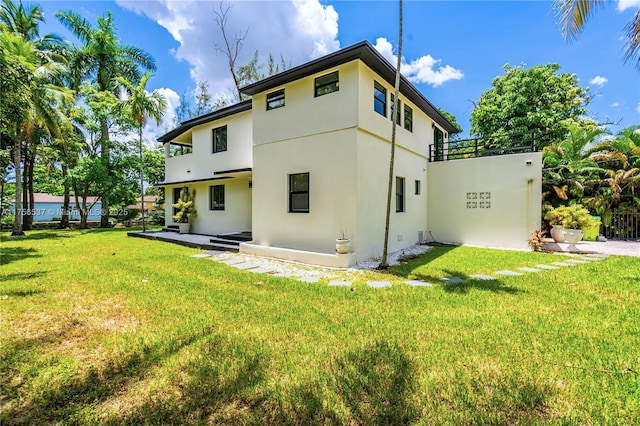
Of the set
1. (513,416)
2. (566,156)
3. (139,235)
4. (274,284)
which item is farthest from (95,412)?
(566,156)

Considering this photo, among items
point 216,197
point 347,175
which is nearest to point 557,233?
point 347,175

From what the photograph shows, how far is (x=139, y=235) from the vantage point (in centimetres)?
1469

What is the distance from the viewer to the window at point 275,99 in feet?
31.4

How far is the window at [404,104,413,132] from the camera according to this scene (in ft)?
35.7

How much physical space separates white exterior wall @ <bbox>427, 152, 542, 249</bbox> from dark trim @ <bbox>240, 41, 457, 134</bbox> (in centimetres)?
354

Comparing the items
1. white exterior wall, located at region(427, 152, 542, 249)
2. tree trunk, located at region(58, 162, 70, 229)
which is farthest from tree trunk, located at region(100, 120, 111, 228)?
white exterior wall, located at region(427, 152, 542, 249)

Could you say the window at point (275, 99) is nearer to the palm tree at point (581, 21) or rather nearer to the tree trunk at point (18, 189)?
the palm tree at point (581, 21)

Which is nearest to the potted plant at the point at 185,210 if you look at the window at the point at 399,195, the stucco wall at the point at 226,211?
the stucco wall at the point at 226,211

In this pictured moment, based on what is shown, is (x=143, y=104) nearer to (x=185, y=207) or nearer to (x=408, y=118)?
(x=185, y=207)

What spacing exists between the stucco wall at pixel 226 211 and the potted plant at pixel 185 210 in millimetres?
249

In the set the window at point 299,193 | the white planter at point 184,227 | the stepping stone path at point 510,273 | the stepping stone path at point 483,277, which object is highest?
the window at point 299,193

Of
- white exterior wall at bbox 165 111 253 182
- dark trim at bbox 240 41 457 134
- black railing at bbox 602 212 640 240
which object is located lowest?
black railing at bbox 602 212 640 240

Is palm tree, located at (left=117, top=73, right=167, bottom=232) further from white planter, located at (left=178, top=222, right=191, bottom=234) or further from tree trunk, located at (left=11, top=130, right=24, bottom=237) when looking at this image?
tree trunk, located at (left=11, top=130, right=24, bottom=237)

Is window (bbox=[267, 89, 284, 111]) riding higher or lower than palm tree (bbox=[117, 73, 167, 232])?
lower
